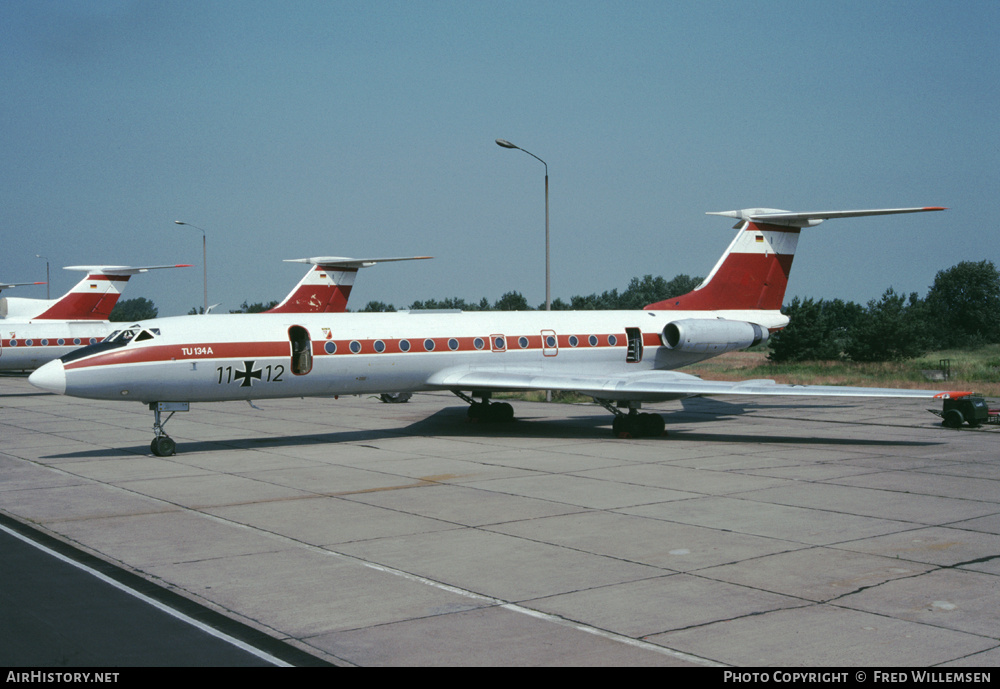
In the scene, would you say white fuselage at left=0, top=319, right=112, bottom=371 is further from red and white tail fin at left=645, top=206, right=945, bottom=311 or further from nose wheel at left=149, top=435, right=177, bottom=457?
red and white tail fin at left=645, top=206, right=945, bottom=311

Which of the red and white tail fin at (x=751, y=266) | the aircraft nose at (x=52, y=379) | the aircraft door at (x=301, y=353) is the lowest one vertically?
the aircraft nose at (x=52, y=379)

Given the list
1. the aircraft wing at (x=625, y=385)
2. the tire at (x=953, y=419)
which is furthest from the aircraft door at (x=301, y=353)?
the tire at (x=953, y=419)

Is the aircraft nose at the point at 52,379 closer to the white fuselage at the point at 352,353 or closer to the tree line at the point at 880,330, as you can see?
the white fuselage at the point at 352,353

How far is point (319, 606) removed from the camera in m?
8.43

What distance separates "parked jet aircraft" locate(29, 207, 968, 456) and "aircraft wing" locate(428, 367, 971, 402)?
4 centimetres

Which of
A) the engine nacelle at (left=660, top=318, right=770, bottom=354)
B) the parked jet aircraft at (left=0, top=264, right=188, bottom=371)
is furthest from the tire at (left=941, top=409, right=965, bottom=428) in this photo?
the parked jet aircraft at (left=0, top=264, right=188, bottom=371)

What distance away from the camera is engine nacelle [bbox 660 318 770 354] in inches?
926

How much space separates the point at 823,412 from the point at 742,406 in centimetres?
281

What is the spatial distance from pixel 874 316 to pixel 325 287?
28.7m

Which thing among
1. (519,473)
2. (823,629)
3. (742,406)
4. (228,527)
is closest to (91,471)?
(228,527)

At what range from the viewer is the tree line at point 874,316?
47469mm

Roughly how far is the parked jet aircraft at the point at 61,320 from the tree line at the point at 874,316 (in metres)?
14.0

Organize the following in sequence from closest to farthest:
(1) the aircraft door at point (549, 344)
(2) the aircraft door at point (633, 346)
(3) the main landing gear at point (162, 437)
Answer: (3) the main landing gear at point (162, 437)
(1) the aircraft door at point (549, 344)
(2) the aircraft door at point (633, 346)

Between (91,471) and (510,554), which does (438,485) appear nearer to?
(510,554)
